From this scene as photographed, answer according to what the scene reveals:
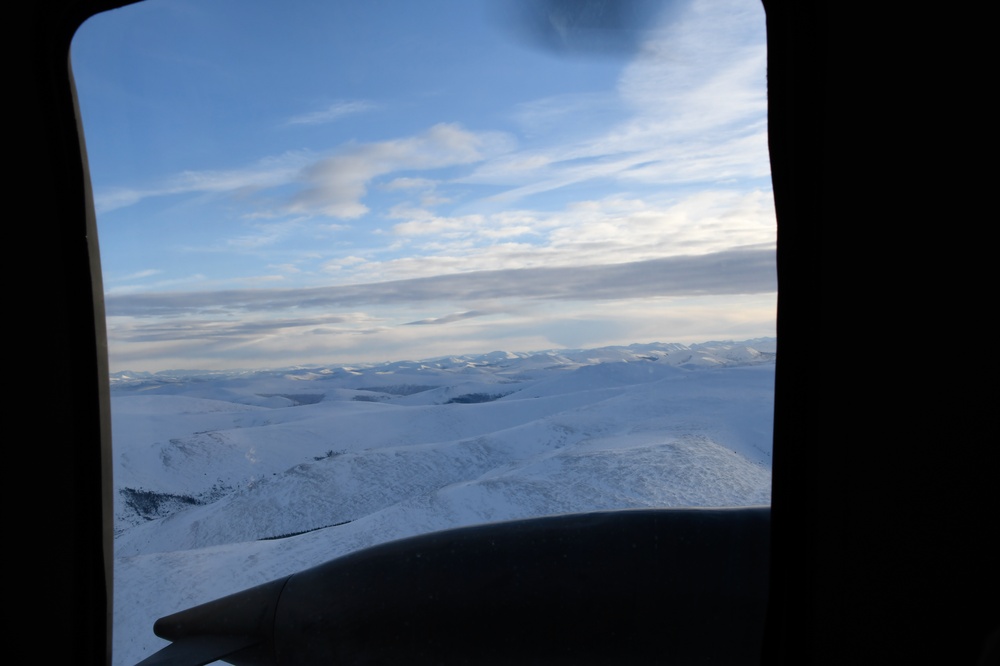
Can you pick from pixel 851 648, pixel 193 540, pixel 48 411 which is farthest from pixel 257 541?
pixel 851 648

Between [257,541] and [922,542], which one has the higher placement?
[922,542]

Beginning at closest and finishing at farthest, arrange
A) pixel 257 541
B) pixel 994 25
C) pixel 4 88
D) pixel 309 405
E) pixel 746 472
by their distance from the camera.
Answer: pixel 994 25 → pixel 4 88 → pixel 746 472 → pixel 257 541 → pixel 309 405

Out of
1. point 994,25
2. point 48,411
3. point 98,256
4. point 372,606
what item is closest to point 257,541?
point 372,606

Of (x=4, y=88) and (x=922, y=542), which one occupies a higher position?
(x=4, y=88)

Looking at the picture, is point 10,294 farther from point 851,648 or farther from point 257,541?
point 851,648

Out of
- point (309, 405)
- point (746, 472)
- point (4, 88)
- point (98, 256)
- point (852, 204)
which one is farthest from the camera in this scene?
point (309, 405)

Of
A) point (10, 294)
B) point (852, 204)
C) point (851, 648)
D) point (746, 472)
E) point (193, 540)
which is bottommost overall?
point (193, 540)

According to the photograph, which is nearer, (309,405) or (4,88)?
(4,88)

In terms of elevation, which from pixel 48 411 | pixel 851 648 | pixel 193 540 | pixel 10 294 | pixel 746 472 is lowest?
pixel 193 540

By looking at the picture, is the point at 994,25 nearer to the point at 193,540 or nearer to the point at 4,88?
the point at 4,88
